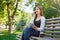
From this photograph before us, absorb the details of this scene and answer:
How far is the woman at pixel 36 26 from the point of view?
5.70 m

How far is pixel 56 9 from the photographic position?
37.9 m

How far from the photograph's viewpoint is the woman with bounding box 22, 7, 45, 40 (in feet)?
18.7

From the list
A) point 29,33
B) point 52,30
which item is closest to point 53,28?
point 52,30

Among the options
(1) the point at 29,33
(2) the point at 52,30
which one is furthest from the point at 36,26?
(2) the point at 52,30

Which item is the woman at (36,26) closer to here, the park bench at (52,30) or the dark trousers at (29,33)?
the dark trousers at (29,33)

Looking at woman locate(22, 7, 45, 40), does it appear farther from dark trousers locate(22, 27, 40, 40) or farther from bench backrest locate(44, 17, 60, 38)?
bench backrest locate(44, 17, 60, 38)

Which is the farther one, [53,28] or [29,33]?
[29,33]

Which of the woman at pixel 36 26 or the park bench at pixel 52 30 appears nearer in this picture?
the park bench at pixel 52 30

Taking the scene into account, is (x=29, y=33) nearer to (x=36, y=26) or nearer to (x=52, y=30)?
(x=36, y=26)

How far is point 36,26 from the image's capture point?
18.9 feet

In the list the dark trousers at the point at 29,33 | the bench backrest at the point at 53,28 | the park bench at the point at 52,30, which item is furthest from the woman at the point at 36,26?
the bench backrest at the point at 53,28

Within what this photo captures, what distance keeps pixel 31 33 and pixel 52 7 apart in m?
32.5

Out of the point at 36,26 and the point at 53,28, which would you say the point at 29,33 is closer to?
the point at 36,26

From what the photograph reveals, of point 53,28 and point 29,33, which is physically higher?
point 53,28
